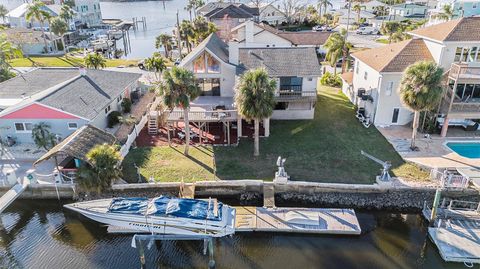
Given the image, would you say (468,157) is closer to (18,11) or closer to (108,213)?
(108,213)

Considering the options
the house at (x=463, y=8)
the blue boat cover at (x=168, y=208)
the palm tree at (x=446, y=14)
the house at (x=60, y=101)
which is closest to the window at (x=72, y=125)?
the house at (x=60, y=101)

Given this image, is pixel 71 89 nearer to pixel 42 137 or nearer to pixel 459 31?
pixel 42 137

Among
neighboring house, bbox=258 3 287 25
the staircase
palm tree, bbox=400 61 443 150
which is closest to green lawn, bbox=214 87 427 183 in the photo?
palm tree, bbox=400 61 443 150

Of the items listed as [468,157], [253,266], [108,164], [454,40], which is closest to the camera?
[253,266]

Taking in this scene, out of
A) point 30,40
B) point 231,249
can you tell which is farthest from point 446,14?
point 30,40

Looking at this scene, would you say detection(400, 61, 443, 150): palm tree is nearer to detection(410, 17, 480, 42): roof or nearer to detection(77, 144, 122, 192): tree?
detection(410, 17, 480, 42): roof

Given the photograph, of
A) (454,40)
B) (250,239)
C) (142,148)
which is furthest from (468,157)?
(142,148)

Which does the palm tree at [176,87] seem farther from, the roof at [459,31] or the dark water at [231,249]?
the roof at [459,31]
